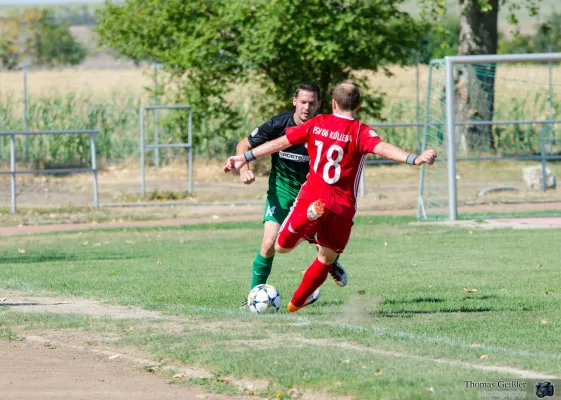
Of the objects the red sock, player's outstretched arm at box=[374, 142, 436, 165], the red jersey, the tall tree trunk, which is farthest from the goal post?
player's outstretched arm at box=[374, 142, 436, 165]

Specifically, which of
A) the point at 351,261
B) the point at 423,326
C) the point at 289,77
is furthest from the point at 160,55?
the point at 423,326

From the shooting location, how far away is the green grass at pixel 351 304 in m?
7.21

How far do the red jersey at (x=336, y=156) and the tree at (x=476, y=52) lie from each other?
20618mm

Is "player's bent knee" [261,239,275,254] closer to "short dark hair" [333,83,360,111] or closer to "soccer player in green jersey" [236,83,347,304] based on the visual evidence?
"soccer player in green jersey" [236,83,347,304]

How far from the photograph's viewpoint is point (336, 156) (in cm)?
891

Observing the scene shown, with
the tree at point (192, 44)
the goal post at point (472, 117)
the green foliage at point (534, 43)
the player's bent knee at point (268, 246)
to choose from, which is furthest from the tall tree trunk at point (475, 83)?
the green foliage at point (534, 43)

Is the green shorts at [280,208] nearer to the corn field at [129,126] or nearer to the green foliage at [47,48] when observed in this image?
the corn field at [129,126]

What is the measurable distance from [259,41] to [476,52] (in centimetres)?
735

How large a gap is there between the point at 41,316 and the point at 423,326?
337 cm

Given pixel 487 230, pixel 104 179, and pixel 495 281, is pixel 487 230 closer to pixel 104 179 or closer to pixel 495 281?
pixel 495 281

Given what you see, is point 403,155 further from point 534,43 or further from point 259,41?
point 534,43

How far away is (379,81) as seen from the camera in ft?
174

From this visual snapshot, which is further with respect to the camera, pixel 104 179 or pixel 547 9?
pixel 547 9

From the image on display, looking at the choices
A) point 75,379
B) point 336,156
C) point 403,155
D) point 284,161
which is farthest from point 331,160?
point 75,379
